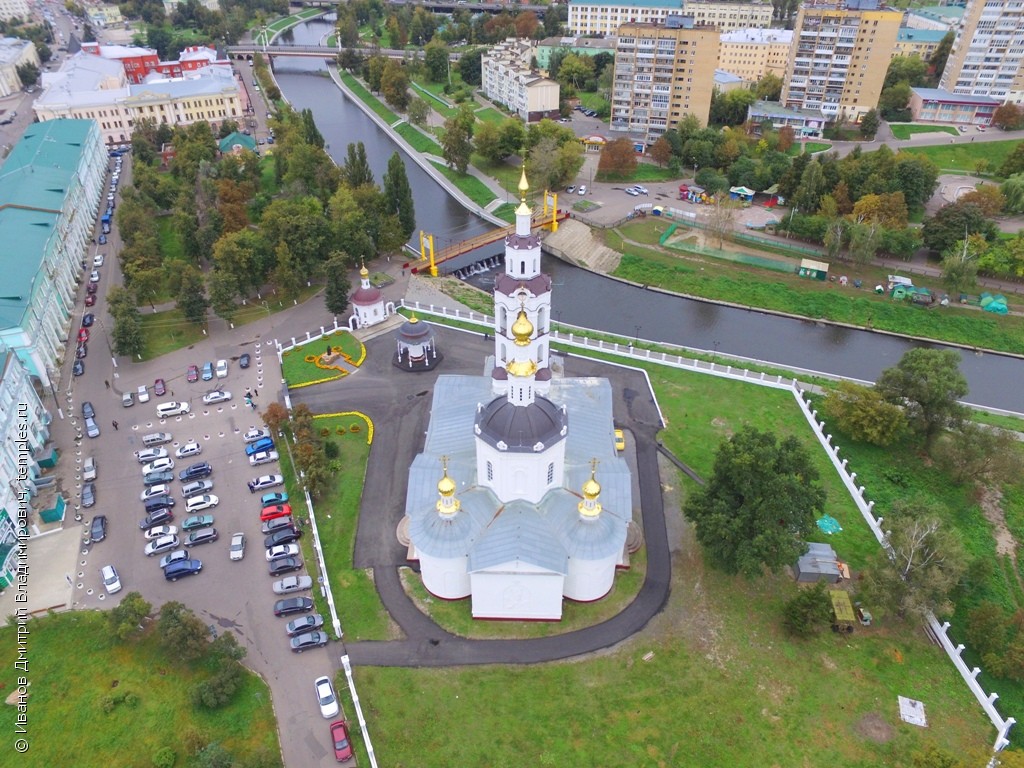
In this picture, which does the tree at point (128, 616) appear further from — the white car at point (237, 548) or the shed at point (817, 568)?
the shed at point (817, 568)

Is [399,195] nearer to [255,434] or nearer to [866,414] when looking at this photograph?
[255,434]

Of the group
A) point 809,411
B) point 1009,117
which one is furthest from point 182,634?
point 1009,117

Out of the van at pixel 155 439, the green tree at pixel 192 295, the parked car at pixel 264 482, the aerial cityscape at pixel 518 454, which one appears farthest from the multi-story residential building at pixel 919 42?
the van at pixel 155 439

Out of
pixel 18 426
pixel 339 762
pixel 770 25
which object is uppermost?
pixel 770 25

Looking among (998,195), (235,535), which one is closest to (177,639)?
(235,535)

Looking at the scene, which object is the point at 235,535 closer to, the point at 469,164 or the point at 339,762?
the point at 339,762

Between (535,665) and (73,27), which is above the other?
(73,27)

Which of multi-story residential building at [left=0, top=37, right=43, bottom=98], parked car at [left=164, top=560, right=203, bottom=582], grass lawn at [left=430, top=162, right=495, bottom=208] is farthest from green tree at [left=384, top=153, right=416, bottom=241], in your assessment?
multi-story residential building at [left=0, top=37, right=43, bottom=98]
